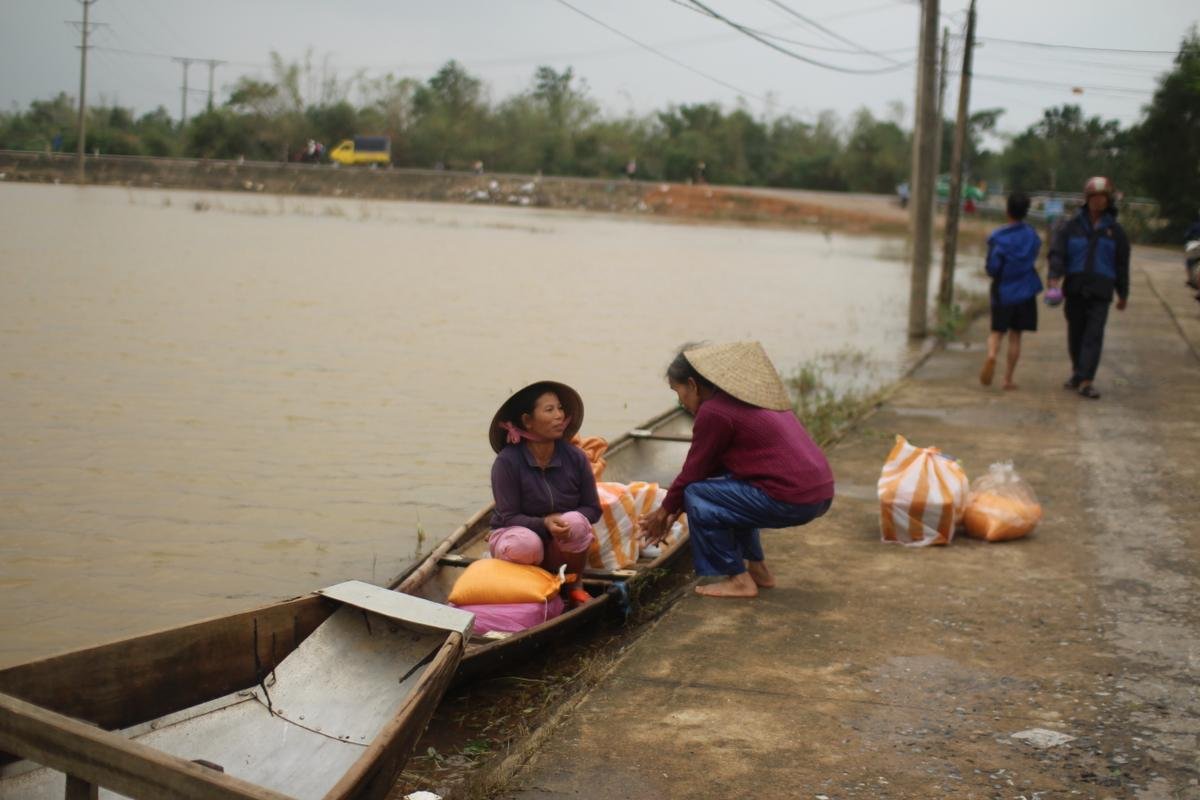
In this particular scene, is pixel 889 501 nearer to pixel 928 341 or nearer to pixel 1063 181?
pixel 928 341

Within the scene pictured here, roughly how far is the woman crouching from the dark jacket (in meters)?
6.51

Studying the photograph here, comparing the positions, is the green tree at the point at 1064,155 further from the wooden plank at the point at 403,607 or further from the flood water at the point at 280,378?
the wooden plank at the point at 403,607

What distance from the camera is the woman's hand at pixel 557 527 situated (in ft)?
18.6

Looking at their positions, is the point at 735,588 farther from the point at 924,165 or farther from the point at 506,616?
the point at 924,165

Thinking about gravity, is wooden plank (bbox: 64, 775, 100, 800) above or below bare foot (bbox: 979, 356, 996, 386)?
below

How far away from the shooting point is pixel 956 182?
17297mm

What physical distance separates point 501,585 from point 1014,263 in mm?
7353

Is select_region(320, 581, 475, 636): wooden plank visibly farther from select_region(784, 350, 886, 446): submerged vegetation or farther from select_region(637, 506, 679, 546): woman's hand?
select_region(784, 350, 886, 446): submerged vegetation

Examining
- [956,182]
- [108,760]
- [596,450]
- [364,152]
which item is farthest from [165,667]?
[364,152]

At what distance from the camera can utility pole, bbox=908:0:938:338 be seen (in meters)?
15.5

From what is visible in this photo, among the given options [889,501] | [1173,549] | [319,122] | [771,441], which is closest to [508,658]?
[771,441]

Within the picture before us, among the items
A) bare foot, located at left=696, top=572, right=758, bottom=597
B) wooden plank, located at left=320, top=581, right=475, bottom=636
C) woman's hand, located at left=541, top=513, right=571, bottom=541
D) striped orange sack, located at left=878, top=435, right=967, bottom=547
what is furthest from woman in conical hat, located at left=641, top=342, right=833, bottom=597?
wooden plank, located at left=320, top=581, right=475, bottom=636

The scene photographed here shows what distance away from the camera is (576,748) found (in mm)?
4383

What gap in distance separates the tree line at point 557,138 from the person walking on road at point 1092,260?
171ft
